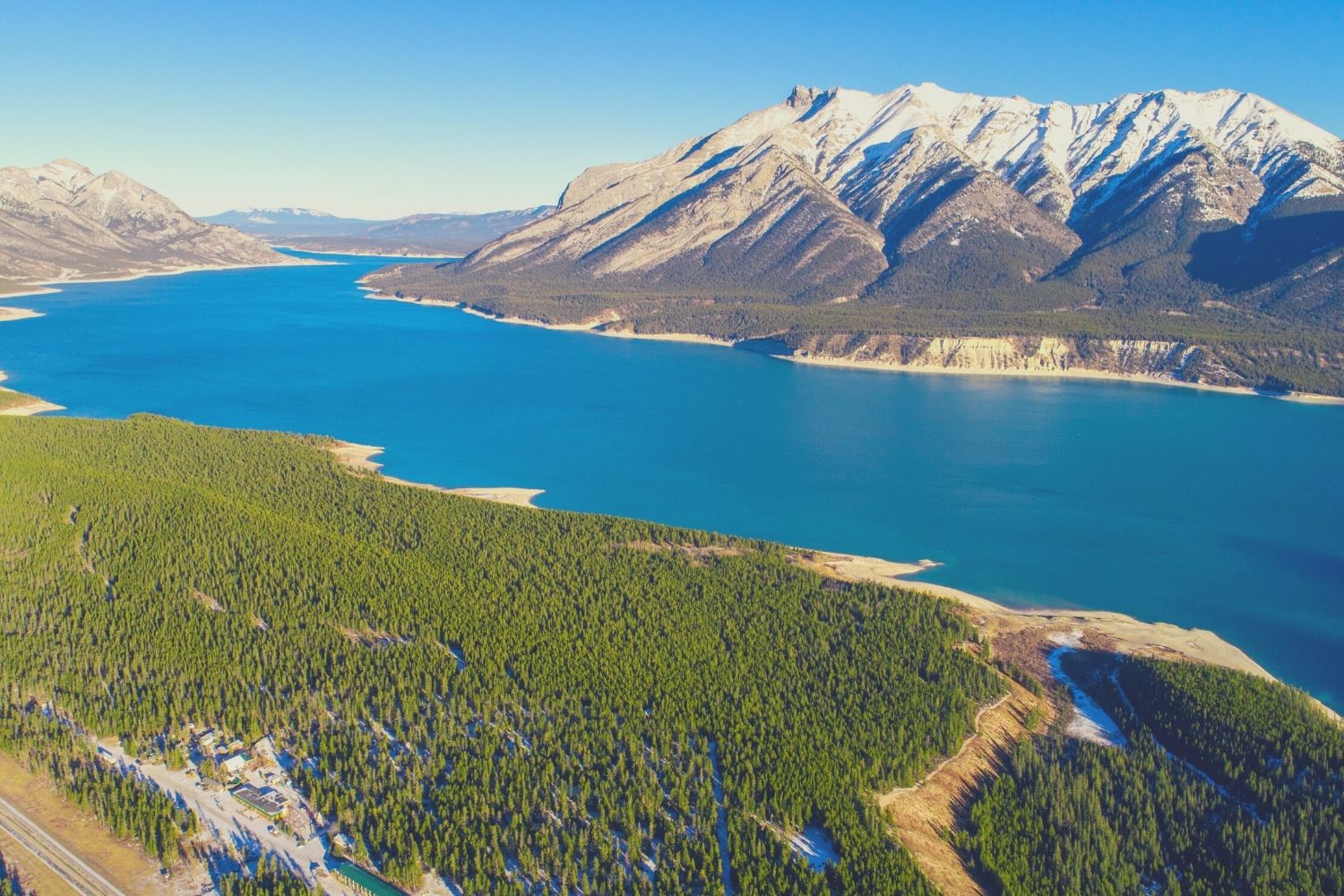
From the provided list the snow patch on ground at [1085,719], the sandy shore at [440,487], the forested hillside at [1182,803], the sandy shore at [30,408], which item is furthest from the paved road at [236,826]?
the sandy shore at [30,408]

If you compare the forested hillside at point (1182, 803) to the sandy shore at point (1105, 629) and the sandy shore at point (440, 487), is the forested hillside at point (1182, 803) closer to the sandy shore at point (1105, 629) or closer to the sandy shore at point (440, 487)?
the sandy shore at point (1105, 629)

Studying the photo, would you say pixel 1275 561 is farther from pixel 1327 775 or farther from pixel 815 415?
pixel 815 415

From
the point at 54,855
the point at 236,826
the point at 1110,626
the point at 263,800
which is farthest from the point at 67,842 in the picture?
the point at 1110,626

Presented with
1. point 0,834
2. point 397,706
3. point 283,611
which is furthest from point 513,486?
point 0,834

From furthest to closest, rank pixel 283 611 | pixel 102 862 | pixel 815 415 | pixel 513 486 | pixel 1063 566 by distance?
pixel 815 415 < pixel 513 486 < pixel 1063 566 < pixel 283 611 < pixel 102 862

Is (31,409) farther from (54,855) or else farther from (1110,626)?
(1110,626)

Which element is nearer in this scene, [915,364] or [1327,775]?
[1327,775]

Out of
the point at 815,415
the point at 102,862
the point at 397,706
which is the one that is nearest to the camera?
the point at 102,862
